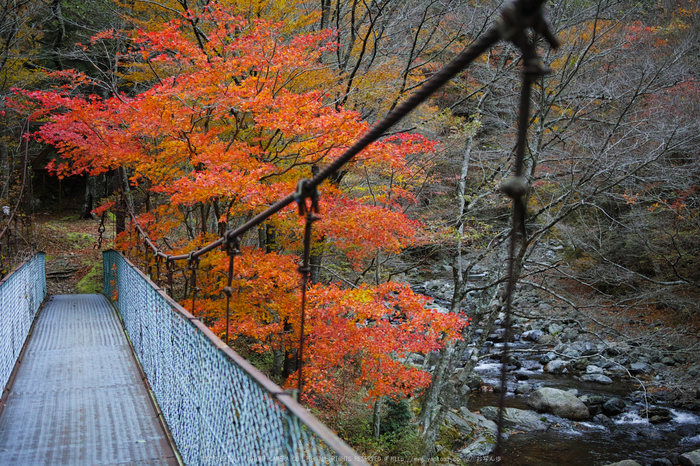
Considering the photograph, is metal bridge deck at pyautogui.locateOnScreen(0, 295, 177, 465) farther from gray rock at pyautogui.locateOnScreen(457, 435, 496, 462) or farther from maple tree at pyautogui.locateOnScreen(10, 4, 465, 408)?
gray rock at pyautogui.locateOnScreen(457, 435, 496, 462)

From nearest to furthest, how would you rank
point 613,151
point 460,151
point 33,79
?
point 613,151, point 460,151, point 33,79

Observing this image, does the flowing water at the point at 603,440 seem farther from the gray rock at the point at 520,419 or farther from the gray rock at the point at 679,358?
the gray rock at the point at 679,358

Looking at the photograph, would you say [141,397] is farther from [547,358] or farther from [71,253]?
[71,253]

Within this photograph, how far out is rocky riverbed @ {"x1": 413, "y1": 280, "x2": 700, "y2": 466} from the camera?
25.9 ft

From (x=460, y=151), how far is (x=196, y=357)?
8486 mm

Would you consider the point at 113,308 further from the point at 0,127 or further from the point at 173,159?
the point at 0,127

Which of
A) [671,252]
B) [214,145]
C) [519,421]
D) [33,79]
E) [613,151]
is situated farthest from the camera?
[33,79]

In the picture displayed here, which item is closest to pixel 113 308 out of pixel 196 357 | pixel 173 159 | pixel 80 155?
pixel 80 155

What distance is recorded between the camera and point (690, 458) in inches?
285

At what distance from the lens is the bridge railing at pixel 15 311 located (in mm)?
4184

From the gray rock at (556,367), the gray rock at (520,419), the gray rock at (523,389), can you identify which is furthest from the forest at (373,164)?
the gray rock at (523,389)

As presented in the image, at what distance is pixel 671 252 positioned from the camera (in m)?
11.1

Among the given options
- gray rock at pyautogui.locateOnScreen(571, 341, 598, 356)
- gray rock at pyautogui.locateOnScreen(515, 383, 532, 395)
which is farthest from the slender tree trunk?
gray rock at pyautogui.locateOnScreen(571, 341, 598, 356)

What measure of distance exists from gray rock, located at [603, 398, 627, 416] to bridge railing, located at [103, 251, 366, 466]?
928 cm
